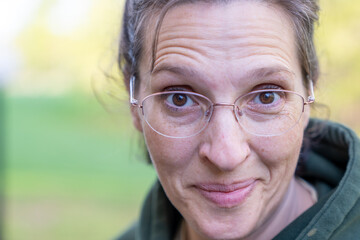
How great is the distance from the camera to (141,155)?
2719 millimetres

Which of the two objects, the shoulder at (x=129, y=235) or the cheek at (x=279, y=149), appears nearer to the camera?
the cheek at (x=279, y=149)

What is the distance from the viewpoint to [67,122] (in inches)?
426

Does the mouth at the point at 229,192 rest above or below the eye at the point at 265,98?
below

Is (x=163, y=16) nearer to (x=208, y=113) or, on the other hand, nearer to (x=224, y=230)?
(x=208, y=113)

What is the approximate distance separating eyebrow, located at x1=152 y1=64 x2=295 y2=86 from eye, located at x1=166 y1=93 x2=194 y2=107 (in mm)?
90

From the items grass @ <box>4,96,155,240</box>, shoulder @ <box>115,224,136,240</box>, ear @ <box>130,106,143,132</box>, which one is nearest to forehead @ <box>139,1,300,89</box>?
ear @ <box>130,106,143,132</box>

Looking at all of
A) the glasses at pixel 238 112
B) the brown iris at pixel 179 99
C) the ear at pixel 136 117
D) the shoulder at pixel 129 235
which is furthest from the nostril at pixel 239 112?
the shoulder at pixel 129 235

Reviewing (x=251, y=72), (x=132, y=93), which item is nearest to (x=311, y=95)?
(x=251, y=72)

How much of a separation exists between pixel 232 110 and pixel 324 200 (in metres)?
0.52

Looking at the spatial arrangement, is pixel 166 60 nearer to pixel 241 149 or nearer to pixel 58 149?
pixel 241 149

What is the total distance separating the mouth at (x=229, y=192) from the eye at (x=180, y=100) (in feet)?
1.05

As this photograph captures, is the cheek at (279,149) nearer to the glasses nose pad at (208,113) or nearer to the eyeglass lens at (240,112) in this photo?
the eyeglass lens at (240,112)

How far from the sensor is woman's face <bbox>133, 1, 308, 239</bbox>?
166 cm

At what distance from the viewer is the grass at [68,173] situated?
22.9 ft
